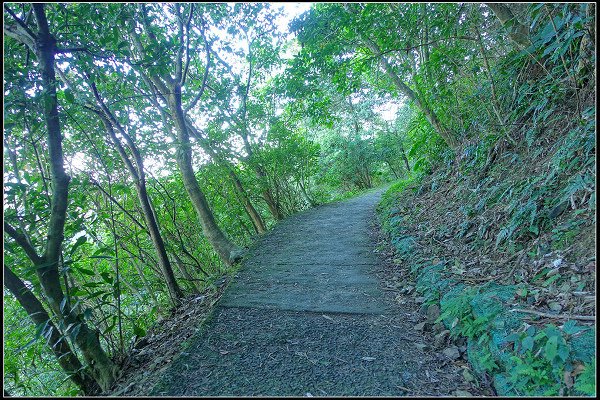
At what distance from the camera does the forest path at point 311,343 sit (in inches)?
84.1

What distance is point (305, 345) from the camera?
2611mm

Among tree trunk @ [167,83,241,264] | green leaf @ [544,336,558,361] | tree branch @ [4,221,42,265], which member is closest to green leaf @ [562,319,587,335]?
green leaf @ [544,336,558,361]

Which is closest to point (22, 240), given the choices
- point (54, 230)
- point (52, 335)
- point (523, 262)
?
point (54, 230)

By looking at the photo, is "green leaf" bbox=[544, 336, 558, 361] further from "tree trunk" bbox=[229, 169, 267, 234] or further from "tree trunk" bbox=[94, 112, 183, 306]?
"tree trunk" bbox=[229, 169, 267, 234]

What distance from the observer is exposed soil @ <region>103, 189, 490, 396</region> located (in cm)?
214

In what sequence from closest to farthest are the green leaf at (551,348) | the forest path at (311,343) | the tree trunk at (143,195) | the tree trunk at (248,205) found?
the green leaf at (551,348)
the forest path at (311,343)
the tree trunk at (143,195)
the tree trunk at (248,205)

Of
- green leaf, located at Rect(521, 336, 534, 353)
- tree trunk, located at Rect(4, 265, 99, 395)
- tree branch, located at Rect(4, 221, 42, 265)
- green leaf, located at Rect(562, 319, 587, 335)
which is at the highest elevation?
tree branch, located at Rect(4, 221, 42, 265)

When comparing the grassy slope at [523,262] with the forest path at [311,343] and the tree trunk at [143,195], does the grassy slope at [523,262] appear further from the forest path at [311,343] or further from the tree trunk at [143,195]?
the tree trunk at [143,195]

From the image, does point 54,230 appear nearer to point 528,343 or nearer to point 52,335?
point 52,335

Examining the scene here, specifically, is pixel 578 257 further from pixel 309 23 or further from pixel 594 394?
pixel 309 23

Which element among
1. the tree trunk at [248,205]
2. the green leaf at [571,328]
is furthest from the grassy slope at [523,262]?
the tree trunk at [248,205]

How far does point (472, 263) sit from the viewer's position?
126 inches

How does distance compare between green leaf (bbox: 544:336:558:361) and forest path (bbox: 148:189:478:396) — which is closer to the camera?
green leaf (bbox: 544:336:558:361)

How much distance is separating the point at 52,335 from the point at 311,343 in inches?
80.9
